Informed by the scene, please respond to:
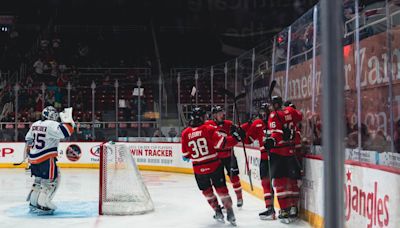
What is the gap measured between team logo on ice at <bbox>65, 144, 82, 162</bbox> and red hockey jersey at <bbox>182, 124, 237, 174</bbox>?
825 centimetres

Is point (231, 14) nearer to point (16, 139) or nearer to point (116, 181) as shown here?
point (116, 181)

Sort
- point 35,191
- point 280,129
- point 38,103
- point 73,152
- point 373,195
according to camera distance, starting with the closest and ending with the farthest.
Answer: point 373,195 < point 280,129 < point 35,191 < point 38,103 < point 73,152

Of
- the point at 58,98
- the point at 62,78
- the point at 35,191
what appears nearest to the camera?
the point at 35,191

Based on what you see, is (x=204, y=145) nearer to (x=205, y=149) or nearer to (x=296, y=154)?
(x=205, y=149)

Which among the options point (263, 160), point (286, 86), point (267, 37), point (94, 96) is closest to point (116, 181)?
point (263, 160)

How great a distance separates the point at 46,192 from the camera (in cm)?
591

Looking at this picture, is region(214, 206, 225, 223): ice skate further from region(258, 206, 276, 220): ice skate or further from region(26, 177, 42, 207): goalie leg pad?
region(26, 177, 42, 207): goalie leg pad

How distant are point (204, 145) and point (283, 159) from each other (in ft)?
2.73

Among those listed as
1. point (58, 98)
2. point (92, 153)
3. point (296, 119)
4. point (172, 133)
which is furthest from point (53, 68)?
point (296, 119)

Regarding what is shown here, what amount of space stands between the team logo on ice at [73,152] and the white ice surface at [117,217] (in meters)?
3.09

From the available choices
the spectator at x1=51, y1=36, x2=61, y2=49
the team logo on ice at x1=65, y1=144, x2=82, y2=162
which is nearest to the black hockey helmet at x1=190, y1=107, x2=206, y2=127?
the team logo on ice at x1=65, y1=144, x2=82, y2=162

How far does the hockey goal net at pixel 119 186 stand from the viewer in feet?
19.6

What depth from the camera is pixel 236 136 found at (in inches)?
196

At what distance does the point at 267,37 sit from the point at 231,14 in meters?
0.77
